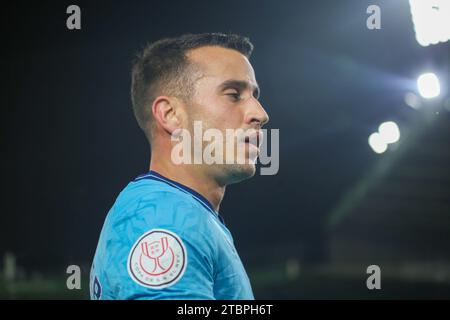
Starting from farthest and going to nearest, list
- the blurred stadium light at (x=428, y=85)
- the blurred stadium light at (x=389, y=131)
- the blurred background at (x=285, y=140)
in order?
the blurred stadium light at (x=389, y=131), the blurred stadium light at (x=428, y=85), the blurred background at (x=285, y=140)

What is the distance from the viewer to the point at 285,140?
734 centimetres

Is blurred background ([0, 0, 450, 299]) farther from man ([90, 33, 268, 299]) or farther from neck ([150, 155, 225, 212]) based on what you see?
neck ([150, 155, 225, 212])

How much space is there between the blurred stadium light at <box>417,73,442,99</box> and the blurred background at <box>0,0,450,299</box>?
26mm

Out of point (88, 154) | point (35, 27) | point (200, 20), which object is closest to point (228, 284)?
point (200, 20)

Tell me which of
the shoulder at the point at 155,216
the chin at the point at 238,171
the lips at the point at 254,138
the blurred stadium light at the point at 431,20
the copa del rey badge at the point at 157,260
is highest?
the blurred stadium light at the point at 431,20

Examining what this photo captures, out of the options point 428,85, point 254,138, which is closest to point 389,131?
point 428,85

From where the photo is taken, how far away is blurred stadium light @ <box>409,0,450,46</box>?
4520mm

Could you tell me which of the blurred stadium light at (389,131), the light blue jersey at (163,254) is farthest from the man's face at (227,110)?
the blurred stadium light at (389,131)

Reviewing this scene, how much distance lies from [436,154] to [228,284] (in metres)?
7.16

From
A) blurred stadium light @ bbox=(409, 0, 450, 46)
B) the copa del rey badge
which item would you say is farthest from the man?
blurred stadium light @ bbox=(409, 0, 450, 46)

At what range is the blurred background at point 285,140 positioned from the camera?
211 inches

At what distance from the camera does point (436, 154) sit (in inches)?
311

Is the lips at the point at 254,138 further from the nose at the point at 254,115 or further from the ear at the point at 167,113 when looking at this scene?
the ear at the point at 167,113

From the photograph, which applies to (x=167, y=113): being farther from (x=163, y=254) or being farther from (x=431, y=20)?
(x=431, y=20)
